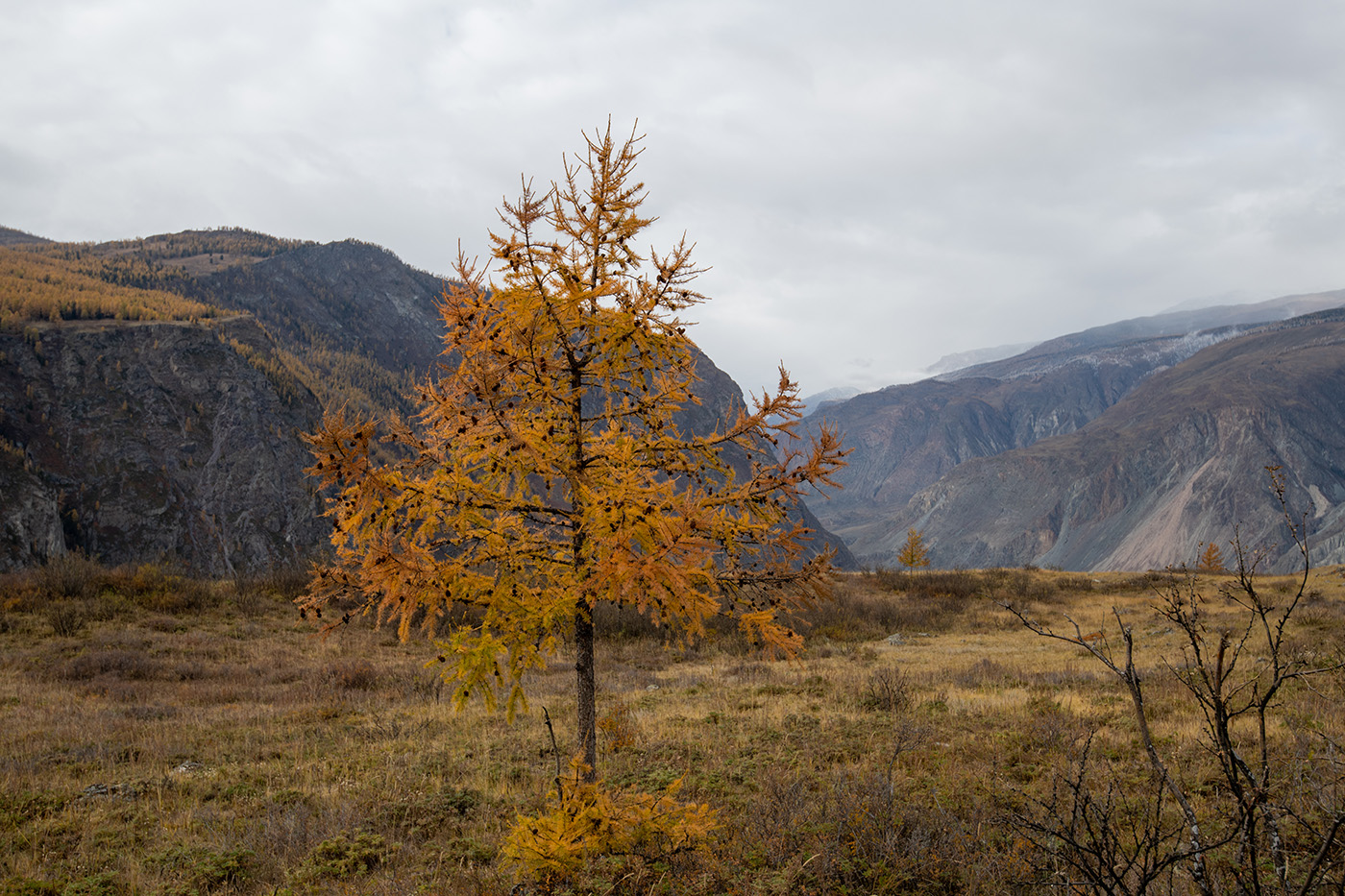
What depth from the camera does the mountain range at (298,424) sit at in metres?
40.4

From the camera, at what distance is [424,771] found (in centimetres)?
823

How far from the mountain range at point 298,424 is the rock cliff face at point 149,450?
0.12 meters

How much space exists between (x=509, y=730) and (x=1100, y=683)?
435 inches

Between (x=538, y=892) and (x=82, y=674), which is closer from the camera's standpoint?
(x=538, y=892)

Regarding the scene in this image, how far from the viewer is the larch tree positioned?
4.19 meters

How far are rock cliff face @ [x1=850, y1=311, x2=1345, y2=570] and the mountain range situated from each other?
51 centimetres

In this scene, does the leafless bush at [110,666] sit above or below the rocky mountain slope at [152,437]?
below

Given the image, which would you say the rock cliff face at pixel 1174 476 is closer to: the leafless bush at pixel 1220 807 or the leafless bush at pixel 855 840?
the leafless bush at pixel 1220 807

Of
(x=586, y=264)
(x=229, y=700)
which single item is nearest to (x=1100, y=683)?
(x=586, y=264)

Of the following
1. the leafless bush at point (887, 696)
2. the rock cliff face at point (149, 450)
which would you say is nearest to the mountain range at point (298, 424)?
the rock cliff face at point (149, 450)

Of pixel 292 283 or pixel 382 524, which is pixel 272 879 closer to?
pixel 382 524

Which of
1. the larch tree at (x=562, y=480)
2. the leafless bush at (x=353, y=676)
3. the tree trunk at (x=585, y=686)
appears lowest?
the leafless bush at (x=353, y=676)

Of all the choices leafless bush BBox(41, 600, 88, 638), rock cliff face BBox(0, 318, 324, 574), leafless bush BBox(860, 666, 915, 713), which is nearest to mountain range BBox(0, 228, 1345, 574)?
rock cliff face BBox(0, 318, 324, 574)

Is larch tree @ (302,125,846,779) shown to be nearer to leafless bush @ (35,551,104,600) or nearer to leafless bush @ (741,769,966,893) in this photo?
leafless bush @ (741,769,966,893)
